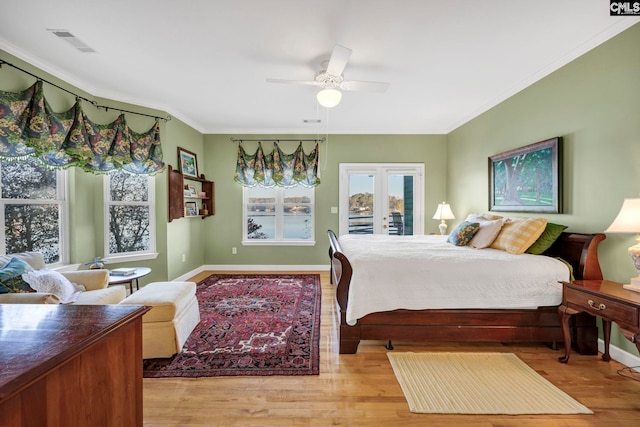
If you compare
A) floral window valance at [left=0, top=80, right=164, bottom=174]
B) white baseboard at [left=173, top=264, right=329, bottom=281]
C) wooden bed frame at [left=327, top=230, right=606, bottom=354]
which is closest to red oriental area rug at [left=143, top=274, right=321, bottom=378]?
wooden bed frame at [left=327, top=230, right=606, bottom=354]

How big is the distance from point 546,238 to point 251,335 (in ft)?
9.66

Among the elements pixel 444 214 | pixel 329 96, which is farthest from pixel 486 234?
pixel 329 96

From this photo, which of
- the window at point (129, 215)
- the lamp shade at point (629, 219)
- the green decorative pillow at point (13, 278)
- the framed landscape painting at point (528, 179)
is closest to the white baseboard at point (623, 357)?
the lamp shade at point (629, 219)

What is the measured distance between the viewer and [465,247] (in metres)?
3.05

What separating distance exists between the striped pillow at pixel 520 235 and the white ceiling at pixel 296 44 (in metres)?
1.59

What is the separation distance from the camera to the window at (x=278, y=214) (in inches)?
210

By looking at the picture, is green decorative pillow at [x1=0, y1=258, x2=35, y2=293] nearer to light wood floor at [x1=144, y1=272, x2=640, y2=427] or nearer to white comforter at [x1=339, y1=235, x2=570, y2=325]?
light wood floor at [x1=144, y1=272, x2=640, y2=427]

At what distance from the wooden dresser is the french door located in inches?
172

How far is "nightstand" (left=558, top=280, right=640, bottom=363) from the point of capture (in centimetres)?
168

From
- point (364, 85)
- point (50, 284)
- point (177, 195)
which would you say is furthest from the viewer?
point (177, 195)

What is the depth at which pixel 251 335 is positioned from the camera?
264cm

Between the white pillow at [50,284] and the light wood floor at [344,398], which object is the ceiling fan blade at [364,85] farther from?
the white pillow at [50,284]

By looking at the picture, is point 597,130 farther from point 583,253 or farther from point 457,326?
point 457,326

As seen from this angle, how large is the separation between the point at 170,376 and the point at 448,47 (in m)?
3.61
